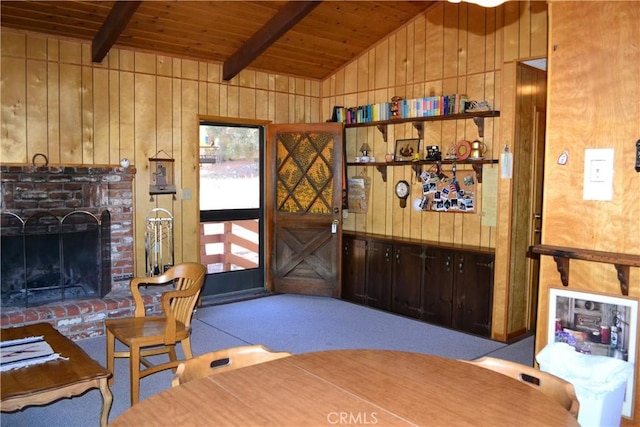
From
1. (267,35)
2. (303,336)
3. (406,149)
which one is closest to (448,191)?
(406,149)

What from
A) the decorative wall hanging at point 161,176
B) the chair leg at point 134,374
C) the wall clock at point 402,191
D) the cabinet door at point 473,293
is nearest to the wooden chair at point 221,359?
the chair leg at point 134,374

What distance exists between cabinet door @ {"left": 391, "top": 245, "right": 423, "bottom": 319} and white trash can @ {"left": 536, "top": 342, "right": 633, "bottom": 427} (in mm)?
2633

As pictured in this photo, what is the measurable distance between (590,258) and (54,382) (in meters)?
A: 2.88

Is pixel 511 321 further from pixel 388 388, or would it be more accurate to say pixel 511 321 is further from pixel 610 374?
pixel 388 388

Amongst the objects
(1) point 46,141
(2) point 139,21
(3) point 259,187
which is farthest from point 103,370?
(3) point 259,187

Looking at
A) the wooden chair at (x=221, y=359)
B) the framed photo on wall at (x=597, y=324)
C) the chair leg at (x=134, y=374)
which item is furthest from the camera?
the chair leg at (x=134, y=374)

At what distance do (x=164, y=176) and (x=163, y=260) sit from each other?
914 millimetres

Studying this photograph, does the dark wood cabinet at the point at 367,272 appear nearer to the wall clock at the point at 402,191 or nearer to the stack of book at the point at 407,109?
the wall clock at the point at 402,191

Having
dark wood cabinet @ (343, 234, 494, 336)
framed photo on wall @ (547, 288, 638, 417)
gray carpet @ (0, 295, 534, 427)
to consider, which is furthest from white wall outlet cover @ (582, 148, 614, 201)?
dark wood cabinet @ (343, 234, 494, 336)

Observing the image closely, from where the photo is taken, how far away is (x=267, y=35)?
17.8ft

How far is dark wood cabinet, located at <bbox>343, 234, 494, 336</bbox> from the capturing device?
509 centimetres

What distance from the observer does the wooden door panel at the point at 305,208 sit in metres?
6.37

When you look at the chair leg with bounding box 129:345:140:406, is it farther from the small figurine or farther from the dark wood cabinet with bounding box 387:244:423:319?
the small figurine

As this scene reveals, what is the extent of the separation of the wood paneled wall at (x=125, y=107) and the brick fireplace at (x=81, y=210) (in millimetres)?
278
